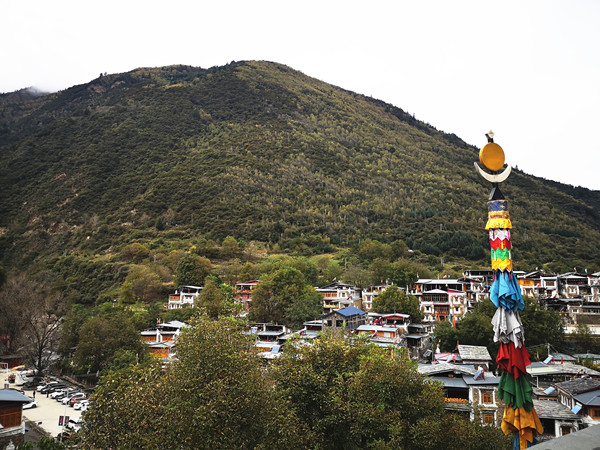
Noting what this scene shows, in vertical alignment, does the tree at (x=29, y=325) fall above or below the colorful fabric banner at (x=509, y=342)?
below

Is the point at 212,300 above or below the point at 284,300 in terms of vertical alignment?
above

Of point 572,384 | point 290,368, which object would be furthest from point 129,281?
point 572,384

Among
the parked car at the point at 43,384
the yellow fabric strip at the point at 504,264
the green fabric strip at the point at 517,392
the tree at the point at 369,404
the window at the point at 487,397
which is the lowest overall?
the parked car at the point at 43,384

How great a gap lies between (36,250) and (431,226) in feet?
333

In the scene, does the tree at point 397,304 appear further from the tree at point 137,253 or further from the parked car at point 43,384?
the tree at point 137,253

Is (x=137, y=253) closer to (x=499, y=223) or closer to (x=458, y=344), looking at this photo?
(x=458, y=344)

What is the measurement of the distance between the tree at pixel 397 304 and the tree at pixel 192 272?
96.7ft

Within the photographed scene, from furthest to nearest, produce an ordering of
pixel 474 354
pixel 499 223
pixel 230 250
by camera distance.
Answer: pixel 230 250
pixel 474 354
pixel 499 223

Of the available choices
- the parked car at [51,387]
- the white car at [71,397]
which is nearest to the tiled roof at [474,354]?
the white car at [71,397]

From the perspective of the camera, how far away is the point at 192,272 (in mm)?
69312

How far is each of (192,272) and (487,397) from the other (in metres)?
53.1

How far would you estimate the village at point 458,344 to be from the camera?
76.5 feet

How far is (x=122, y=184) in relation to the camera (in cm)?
13888

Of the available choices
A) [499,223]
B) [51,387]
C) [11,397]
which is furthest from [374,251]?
[499,223]
